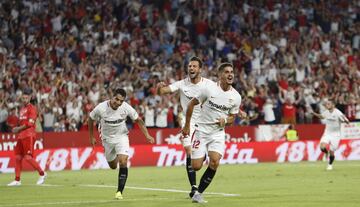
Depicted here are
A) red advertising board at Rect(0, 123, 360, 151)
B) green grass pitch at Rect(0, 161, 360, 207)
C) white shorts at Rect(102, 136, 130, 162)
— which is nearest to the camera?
green grass pitch at Rect(0, 161, 360, 207)

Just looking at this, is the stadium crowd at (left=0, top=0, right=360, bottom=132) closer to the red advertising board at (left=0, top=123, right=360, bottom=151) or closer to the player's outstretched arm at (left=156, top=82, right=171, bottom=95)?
the red advertising board at (left=0, top=123, right=360, bottom=151)

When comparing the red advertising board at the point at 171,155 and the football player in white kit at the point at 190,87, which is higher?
the football player in white kit at the point at 190,87

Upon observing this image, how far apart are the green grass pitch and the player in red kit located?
0.43 meters

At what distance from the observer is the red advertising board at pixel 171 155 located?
33156 mm

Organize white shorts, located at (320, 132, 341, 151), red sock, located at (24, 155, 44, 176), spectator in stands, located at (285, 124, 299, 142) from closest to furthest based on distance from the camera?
red sock, located at (24, 155, 44, 176), white shorts, located at (320, 132, 341, 151), spectator in stands, located at (285, 124, 299, 142)

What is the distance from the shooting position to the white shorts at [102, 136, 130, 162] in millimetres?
19875

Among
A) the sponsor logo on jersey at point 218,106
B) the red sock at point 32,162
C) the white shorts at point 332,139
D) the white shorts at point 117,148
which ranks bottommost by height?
the white shorts at point 332,139

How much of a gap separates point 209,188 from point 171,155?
44.4 ft

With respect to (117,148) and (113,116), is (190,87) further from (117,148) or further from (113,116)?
(117,148)

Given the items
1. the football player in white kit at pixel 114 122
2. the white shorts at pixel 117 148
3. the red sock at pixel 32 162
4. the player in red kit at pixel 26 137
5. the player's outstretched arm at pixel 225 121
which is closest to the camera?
the player's outstretched arm at pixel 225 121

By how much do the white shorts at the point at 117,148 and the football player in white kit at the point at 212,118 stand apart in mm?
2804

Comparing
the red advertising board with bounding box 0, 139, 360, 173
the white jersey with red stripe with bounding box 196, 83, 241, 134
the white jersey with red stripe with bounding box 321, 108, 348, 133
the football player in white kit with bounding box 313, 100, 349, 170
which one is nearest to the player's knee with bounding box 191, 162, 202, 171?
the white jersey with red stripe with bounding box 196, 83, 241, 134

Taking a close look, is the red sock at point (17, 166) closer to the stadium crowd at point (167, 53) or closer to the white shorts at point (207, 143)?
the white shorts at point (207, 143)

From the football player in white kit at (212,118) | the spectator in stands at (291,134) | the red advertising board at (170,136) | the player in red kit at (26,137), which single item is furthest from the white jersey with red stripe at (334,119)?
the football player in white kit at (212,118)
